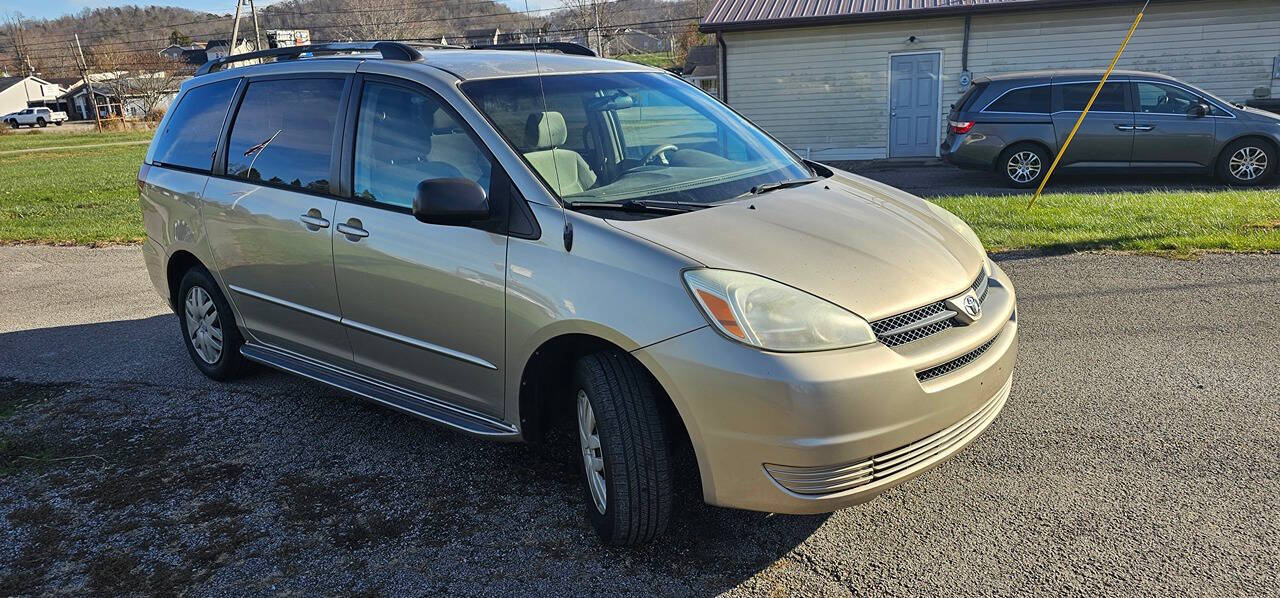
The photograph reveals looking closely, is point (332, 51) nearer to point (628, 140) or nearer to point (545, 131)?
point (545, 131)

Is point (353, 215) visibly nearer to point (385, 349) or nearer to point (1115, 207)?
point (385, 349)

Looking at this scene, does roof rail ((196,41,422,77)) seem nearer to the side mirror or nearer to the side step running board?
the side mirror

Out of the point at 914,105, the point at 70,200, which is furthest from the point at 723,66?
the point at 70,200

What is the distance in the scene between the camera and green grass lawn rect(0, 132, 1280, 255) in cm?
762

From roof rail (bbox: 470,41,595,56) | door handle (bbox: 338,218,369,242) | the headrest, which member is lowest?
door handle (bbox: 338,218,369,242)

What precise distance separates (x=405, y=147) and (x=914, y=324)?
89.0 inches

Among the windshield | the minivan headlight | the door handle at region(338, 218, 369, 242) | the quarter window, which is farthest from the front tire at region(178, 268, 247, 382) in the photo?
the quarter window

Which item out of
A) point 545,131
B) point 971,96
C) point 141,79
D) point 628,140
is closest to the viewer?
point 545,131

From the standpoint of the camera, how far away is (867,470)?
283 cm

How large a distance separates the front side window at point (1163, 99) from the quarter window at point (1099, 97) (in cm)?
26

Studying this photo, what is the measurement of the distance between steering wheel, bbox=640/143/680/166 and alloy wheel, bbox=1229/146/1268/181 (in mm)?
11903

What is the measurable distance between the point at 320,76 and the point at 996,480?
11.6 ft

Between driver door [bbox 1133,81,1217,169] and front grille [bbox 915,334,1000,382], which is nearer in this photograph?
front grille [bbox 915,334,1000,382]

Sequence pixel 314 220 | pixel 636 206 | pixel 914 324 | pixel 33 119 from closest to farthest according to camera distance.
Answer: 1. pixel 914 324
2. pixel 636 206
3. pixel 314 220
4. pixel 33 119
